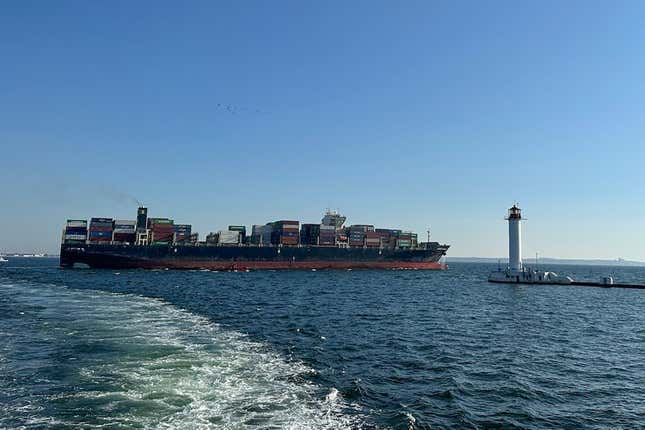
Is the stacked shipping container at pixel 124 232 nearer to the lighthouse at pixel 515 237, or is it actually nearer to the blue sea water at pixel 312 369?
the blue sea water at pixel 312 369

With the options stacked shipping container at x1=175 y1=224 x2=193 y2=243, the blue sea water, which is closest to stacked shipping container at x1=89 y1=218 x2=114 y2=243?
stacked shipping container at x1=175 y1=224 x2=193 y2=243

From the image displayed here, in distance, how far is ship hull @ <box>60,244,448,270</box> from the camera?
9731cm

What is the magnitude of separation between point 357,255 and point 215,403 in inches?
4156

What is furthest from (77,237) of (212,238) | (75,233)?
(212,238)

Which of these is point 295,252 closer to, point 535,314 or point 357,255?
point 357,255

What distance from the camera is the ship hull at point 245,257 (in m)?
97.3

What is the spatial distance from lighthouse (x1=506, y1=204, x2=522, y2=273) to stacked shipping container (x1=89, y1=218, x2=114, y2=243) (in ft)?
304

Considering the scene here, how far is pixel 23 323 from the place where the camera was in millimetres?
28781

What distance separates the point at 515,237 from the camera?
7106 cm

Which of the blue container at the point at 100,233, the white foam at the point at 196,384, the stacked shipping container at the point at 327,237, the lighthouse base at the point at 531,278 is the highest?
the stacked shipping container at the point at 327,237

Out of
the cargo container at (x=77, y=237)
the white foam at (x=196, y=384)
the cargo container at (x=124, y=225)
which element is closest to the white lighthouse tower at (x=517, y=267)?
the white foam at (x=196, y=384)

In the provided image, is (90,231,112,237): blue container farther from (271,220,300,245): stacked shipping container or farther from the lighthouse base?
the lighthouse base

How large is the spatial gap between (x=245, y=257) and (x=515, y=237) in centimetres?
6736

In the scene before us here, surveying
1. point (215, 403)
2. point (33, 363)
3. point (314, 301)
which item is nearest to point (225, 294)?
point (314, 301)
